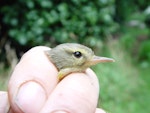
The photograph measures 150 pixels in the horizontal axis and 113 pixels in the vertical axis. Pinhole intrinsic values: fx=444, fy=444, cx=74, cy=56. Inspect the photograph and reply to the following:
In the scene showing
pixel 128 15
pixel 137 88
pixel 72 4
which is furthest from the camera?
pixel 128 15

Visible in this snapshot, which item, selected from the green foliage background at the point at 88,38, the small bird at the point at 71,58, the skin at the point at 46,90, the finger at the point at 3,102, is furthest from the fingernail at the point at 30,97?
the green foliage background at the point at 88,38

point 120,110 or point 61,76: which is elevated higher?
point 120,110

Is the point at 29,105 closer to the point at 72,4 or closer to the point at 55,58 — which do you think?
the point at 55,58

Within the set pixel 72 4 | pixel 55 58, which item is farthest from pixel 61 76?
pixel 72 4

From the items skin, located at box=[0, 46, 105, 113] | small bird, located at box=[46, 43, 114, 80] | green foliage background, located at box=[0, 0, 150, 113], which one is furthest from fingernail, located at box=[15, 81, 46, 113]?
green foliage background, located at box=[0, 0, 150, 113]

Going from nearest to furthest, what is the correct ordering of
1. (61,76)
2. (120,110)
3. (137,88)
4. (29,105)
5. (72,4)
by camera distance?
(29,105) < (61,76) < (120,110) < (137,88) < (72,4)

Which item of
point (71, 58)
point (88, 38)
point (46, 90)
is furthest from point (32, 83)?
point (88, 38)

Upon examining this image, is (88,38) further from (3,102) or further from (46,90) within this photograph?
(46,90)
